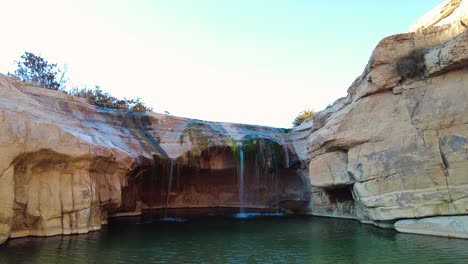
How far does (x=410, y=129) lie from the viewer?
1223cm

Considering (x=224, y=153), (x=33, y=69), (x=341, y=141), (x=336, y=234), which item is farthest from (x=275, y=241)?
(x=33, y=69)

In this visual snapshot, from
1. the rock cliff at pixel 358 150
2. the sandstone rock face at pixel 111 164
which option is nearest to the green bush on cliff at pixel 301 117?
the sandstone rock face at pixel 111 164

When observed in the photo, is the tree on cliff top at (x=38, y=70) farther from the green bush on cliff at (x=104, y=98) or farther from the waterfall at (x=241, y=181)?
the waterfall at (x=241, y=181)

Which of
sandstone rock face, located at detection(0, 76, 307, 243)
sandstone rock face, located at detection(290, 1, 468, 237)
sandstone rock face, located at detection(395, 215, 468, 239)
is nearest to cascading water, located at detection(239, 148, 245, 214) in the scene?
sandstone rock face, located at detection(0, 76, 307, 243)

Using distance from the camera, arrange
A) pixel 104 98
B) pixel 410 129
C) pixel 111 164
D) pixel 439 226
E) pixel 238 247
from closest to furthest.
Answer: pixel 238 247, pixel 439 226, pixel 410 129, pixel 111 164, pixel 104 98

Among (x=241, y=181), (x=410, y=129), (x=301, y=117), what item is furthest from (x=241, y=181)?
(x=410, y=129)

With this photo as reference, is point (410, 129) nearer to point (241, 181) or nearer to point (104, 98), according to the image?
point (241, 181)

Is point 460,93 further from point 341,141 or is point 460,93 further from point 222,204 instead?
point 222,204

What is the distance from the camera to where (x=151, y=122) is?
20.5m

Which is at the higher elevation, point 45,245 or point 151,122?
point 151,122

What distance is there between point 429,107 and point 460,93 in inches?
37.4

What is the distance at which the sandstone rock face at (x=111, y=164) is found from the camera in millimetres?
10836

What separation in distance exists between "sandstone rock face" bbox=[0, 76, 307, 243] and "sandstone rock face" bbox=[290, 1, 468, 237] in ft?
25.6

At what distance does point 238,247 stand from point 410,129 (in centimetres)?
693
